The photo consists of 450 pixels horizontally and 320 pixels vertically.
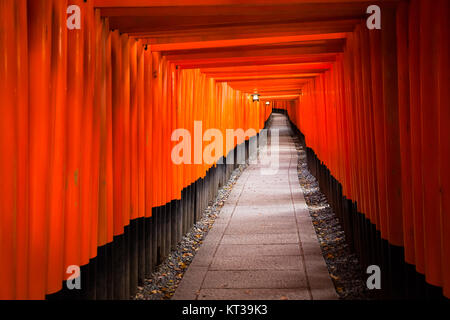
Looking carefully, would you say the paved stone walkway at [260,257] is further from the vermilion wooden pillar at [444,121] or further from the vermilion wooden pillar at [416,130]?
the vermilion wooden pillar at [444,121]

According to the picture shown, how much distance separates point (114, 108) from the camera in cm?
497

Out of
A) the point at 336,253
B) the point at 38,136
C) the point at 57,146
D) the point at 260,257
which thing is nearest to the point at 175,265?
the point at 260,257

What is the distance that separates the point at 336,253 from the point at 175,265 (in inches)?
105

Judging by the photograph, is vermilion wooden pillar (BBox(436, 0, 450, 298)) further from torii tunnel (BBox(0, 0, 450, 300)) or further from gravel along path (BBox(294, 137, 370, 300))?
gravel along path (BBox(294, 137, 370, 300))

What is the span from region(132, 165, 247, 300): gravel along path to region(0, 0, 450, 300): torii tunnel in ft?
0.48

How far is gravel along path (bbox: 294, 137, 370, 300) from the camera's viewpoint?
5.64 m

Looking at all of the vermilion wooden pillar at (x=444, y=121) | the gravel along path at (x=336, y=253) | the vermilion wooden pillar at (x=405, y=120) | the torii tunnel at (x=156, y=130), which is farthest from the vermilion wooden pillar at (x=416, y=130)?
the gravel along path at (x=336, y=253)

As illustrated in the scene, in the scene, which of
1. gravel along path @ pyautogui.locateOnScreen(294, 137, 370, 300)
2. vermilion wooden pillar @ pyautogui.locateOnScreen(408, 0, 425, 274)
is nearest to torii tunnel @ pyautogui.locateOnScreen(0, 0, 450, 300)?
vermilion wooden pillar @ pyautogui.locateOnScreen(408, 0, 425, 274)

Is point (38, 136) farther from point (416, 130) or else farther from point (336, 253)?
point (336, 253)

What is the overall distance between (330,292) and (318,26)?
11.1ft

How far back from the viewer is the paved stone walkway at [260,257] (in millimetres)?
5672

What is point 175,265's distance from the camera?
22.9 feet

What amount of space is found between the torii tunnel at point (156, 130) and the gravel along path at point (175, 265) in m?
0.15

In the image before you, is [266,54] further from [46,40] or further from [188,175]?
[46,40]
